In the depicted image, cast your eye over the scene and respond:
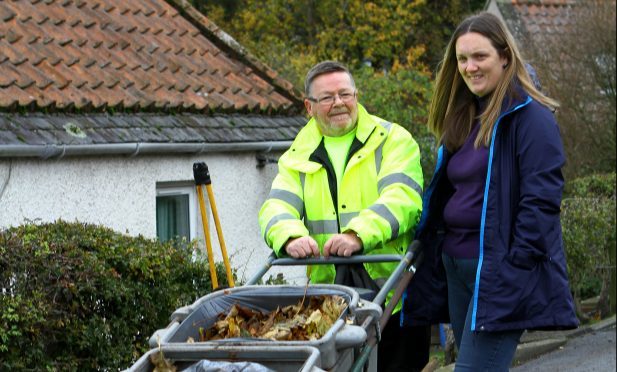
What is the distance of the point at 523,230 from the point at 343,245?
2.88 feet

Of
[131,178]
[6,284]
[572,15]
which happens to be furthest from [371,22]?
[6,284]

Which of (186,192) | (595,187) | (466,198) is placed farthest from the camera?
(595,187)

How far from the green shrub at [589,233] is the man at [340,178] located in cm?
700

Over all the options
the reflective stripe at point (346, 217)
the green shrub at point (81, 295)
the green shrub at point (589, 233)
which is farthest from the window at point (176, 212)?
the reflective stripe at point (346, 217)

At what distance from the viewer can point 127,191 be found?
460 inches

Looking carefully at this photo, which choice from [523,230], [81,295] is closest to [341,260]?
[523,230]

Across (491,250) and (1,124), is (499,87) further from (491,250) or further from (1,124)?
(1,124)

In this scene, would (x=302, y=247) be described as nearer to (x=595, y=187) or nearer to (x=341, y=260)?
(x=341, y=260)

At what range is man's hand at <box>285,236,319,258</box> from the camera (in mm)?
5293

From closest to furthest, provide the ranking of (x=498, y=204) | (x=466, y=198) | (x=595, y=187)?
(x=498, y=204) < (x=466, y=198) < (x=595, y=187)

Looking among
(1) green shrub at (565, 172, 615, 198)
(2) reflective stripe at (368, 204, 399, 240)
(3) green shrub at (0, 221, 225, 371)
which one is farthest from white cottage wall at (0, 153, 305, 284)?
(2) reflective stripe at (368, 204, 399, 240)

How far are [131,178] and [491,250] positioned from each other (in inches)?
288

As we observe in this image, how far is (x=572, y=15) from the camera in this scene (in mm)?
18156

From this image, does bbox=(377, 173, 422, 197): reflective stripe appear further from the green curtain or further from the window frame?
the green curtain
